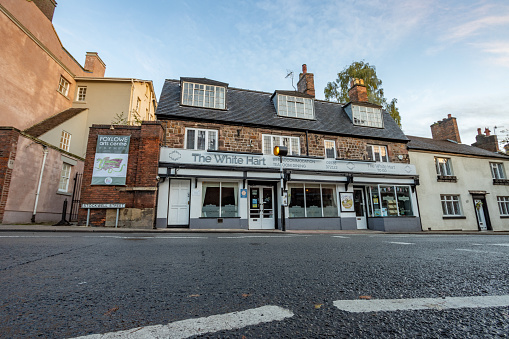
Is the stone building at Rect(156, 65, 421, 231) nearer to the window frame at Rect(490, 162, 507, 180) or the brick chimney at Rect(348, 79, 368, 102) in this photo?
the brick chimney at Rect(348, 79, 368, 102)

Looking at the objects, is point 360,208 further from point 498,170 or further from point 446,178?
point 498,170

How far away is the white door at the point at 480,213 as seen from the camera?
18.1m

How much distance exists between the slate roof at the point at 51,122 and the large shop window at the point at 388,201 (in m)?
19.6

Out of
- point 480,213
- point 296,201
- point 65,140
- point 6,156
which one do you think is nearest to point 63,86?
point 65,140

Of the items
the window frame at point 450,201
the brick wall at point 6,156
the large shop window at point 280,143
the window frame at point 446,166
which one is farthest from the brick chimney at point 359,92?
the brick wall at point 6,156

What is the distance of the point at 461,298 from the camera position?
167 centimetres

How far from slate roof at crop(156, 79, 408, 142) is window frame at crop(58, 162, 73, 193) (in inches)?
234

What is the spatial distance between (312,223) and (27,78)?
60.9 ft

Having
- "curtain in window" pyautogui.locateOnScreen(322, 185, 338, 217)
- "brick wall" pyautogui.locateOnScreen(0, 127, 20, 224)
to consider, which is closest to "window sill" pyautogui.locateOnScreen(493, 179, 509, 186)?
"curtain in window" pyautogui.locateOnScreen(322, 185, 338, 217)

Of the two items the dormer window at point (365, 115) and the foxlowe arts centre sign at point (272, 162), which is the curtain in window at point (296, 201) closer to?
the foxlowe arts centre sign at point (272, 162)

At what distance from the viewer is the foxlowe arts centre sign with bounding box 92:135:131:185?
11.2 meters

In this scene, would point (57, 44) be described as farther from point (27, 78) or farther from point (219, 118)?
point (219, 118)

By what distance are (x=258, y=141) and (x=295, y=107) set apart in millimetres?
4249

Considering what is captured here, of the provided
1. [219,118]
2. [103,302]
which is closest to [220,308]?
[103,302]
